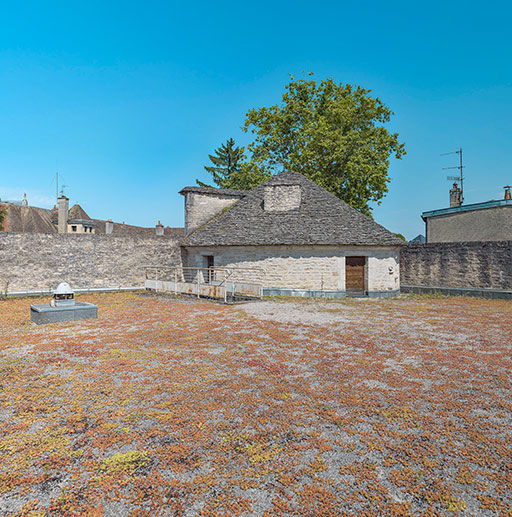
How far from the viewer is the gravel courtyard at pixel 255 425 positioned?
2.85 m

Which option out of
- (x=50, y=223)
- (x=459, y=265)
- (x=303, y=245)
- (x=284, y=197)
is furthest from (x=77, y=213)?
(x=459, y=265)

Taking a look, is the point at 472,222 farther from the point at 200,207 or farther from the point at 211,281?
the point at 200,207

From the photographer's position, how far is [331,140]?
26031 millimetres

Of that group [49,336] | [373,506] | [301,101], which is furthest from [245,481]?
[301,101]

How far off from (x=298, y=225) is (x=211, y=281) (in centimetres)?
613

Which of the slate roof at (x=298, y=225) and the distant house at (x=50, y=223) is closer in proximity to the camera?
the slate roof at (x=298, y=225)

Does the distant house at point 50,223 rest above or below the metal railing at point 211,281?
above

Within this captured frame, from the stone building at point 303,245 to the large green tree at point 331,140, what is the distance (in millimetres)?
7522

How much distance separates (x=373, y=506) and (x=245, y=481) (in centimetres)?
113

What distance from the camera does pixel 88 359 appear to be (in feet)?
21.6

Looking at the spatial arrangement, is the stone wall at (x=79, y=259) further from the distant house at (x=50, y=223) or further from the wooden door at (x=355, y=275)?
the distant house at (x=50, y=223)

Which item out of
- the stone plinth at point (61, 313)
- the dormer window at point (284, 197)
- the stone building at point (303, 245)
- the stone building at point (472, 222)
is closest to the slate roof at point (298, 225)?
the stone building at point (303, 245)

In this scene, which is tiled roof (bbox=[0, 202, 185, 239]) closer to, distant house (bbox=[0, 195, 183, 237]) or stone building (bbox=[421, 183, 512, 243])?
distant house (bbox=[0, 195, 183, 237])

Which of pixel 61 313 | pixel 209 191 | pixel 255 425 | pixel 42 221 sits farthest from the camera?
pixel 42 221
